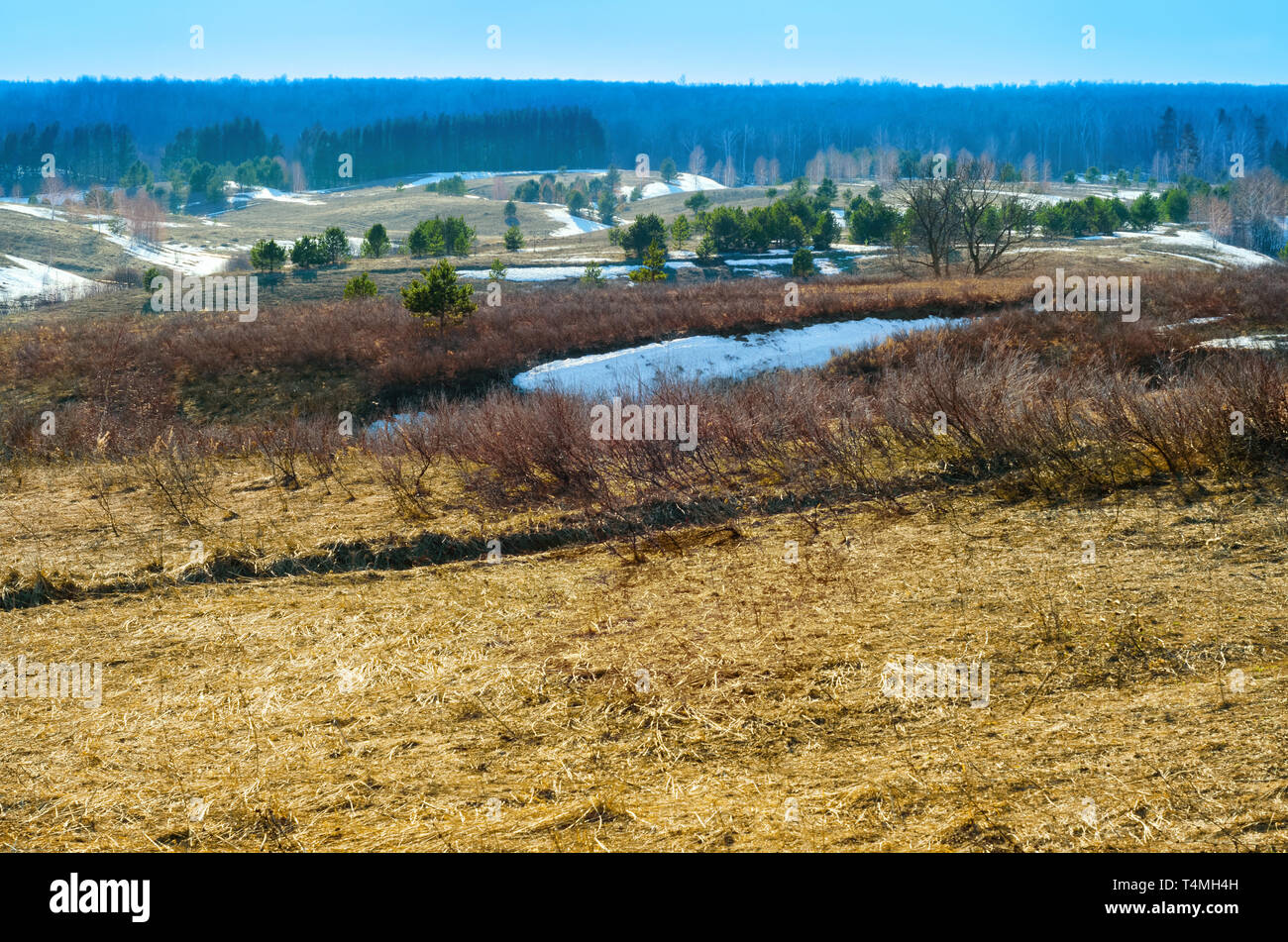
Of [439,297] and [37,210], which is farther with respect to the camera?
[37,210]

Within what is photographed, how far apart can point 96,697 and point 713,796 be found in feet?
12.7

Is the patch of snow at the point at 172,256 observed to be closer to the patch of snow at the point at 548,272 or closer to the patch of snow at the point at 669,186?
the patch of snow at the point at 548,272

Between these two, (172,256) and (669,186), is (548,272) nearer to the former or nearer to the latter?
(172,256)

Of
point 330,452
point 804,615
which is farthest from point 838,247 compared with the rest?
point 804,615

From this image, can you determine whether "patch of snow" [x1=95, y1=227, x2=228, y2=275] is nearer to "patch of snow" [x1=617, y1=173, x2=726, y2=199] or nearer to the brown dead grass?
"patch of snow" [x1=617, y1=173, x2=726, y2=199]

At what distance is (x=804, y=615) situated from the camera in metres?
5.85

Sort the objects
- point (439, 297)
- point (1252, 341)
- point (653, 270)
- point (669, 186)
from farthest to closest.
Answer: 1. point (669, 186)
2. point (653, 270)
3. point (439, 297)
4. point (1252, 341)

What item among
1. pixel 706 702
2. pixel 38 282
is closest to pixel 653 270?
pixel 706 702

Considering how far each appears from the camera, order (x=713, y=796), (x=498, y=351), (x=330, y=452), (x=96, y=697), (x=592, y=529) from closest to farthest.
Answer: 1. (x=713, y=796)
2. (x=96, y=697)
3. (x=592, y=529)
4. (x=330, y=452)
5. (x=498, y=351)

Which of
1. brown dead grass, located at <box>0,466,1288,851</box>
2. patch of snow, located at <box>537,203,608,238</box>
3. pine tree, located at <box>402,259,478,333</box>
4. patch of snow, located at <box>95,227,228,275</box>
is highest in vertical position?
patch of snow, located at <box>537,203,608,238</box>

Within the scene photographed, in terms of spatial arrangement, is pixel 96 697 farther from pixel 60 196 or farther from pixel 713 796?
pixel 60 196

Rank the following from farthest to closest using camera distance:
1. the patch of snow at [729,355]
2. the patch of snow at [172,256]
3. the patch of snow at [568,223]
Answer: the patch of snow at [568,223] < the patch of snow at [172,256] < the patch of snow at [729,355]

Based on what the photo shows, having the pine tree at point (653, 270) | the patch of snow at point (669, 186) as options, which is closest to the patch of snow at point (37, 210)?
the patch of snow at point (669, 186)

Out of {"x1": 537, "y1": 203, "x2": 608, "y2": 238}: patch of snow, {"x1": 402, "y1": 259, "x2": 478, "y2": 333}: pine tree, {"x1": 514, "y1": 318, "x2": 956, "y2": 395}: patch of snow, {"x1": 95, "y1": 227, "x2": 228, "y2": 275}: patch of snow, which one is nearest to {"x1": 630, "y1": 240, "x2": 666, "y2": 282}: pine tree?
{"x1": 402, "y1": 259, "x2": 478, "y2": 333}: pine tree
